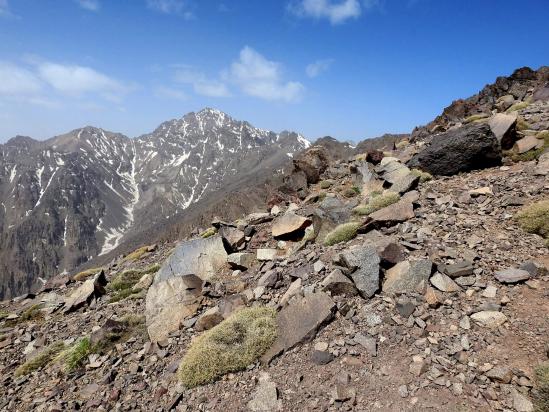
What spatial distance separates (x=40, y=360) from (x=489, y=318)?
47.4ft

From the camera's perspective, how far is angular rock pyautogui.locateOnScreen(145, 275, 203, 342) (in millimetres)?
12312

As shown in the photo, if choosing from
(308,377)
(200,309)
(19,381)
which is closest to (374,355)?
(308,377)

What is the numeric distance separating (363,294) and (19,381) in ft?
38.0

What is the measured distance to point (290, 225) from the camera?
17.4 m

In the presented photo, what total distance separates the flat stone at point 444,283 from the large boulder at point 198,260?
8721 millimetres

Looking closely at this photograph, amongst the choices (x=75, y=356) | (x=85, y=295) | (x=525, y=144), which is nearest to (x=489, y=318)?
(x=75, y=356)

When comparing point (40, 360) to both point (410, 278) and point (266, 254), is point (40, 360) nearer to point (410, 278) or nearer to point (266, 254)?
point (266, 254)

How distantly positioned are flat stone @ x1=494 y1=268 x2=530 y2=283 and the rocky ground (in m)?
0.03

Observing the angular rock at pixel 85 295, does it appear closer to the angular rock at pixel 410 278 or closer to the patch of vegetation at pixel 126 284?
the patch of vegetation at pixel 126 284

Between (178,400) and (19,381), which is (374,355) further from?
(19,381)

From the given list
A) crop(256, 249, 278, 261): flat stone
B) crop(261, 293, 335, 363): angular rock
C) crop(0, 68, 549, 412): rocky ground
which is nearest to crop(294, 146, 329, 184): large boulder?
crop(0, 68, 549, 412): rocky ground

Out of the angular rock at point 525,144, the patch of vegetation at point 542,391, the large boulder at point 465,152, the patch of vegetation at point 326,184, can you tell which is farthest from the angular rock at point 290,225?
the angular rock at point 525,144

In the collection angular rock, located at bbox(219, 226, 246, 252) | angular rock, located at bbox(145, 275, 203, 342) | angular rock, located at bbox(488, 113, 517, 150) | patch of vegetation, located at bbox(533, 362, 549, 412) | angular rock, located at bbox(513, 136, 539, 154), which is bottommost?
patch of vegetation, located at bbox(533, 362, 549, 412)

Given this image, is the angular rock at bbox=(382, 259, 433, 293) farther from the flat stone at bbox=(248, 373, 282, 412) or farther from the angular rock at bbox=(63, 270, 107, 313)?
the angular rock at bbox=(63, 270, 107, 313)
